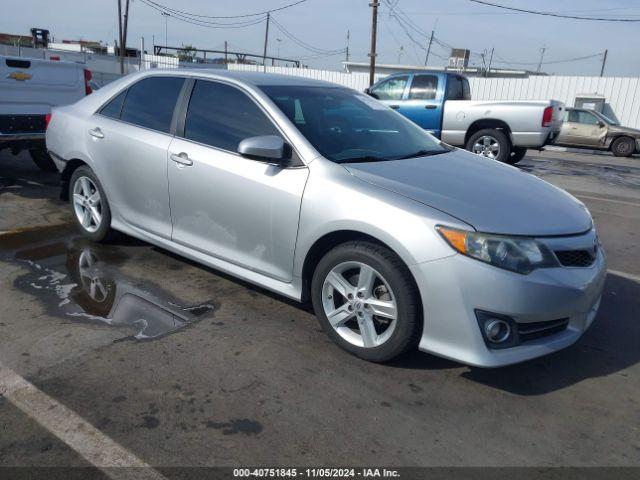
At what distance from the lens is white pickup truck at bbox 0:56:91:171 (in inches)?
272

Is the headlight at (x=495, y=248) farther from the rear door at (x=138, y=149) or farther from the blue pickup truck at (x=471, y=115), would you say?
the blue pickup truck at (x=471, y=115)

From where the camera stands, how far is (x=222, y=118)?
401 cm

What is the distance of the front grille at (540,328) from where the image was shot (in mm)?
2951

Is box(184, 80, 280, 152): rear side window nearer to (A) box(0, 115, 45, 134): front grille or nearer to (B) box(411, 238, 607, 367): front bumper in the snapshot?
(B) box(411, 238, 607, 367): front bumper

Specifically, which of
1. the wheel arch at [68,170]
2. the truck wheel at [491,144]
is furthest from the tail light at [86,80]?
the truck wheel at [491,144]

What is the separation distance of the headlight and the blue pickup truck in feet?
29.2

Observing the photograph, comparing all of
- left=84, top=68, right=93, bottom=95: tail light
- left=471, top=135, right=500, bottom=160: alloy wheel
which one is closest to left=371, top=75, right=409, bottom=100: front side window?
left=471, top=135, right=500, bottom=160: alloy wheel

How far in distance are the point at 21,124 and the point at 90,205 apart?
9.38 feet

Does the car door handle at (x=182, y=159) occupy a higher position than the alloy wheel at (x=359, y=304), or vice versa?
the car door handle at (x=182, y=159)

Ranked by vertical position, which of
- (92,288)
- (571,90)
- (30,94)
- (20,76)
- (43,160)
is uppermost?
(571,90)

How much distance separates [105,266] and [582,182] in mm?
9346

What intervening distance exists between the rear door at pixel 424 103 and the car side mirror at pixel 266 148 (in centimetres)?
875

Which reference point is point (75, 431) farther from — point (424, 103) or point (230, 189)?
point (424, 103)

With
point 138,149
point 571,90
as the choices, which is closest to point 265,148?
point 138,149
